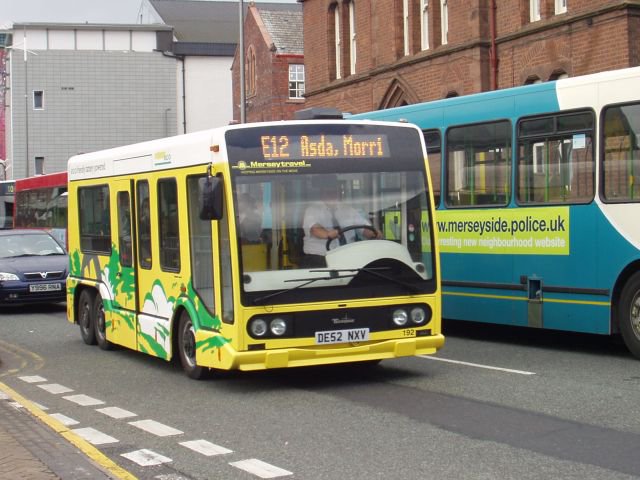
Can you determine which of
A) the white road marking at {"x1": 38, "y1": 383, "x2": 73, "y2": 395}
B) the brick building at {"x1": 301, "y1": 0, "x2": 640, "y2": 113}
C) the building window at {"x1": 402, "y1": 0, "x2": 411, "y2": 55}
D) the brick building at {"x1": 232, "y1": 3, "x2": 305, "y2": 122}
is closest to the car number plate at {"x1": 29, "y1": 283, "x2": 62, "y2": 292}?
the white road marking at {"x1": 38, "y1": 383, "x2": 73, "y2": 395}

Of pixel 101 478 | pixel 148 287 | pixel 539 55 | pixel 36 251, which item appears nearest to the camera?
pixel 101 478

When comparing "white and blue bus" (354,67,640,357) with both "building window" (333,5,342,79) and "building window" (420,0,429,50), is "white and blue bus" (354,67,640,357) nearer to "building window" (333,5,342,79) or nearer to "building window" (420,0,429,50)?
"building window" (420,0,429,50)

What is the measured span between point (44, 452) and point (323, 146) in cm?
405

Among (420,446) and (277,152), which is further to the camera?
(277,152)

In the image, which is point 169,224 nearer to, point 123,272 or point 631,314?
point 123,272

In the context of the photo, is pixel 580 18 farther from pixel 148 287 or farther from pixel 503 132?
pixel 148 287

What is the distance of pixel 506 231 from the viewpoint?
44.4ft

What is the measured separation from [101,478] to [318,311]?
3.62 m

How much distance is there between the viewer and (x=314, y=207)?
10305 millimetres

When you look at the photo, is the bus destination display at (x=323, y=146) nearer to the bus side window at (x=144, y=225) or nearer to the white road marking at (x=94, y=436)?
the bus side window at (x=144, y=225)

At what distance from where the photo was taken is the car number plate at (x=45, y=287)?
809 inches

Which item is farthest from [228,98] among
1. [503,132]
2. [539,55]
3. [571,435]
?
[571,435]

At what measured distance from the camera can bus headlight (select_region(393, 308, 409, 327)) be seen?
10555mm

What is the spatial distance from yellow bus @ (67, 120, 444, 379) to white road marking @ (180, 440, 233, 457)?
6.23 feet
